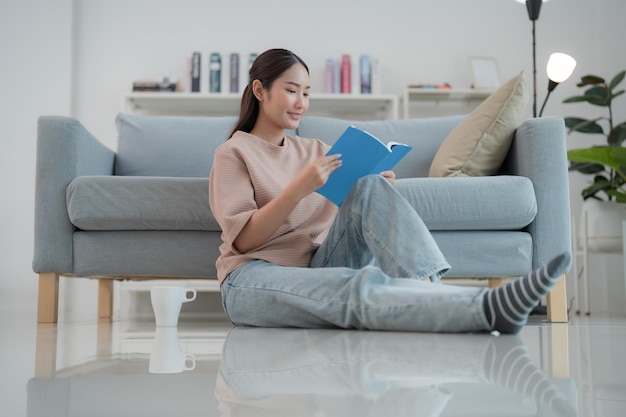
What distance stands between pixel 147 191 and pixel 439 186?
95 centimetres

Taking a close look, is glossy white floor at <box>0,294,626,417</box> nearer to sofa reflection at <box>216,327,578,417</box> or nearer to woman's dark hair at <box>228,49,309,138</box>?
sofa reflection at <box>216,327,578,417</box>

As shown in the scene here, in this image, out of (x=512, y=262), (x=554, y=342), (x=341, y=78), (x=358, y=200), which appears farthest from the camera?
(x=341, y=78)

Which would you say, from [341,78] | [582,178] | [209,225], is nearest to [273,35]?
[341,78]

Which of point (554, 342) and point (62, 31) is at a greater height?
point (62, 31)

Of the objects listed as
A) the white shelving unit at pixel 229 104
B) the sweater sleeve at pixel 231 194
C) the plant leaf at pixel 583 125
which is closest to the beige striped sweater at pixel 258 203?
the sweater sleeve at pixel 231 194

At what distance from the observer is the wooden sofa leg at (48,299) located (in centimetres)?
227

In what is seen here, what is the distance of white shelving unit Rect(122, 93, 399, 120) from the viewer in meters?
3.98

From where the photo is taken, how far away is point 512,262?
2.27m

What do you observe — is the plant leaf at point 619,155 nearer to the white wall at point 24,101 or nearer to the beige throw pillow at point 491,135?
the beige throw pillow at point 491,135

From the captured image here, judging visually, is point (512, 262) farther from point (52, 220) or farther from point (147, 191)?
point (52, 220)

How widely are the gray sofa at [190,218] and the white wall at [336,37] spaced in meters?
1.93

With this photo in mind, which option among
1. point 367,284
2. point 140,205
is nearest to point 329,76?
point 140,205

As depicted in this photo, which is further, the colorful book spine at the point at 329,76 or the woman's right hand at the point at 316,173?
the colorful book spine at the point at 329,76

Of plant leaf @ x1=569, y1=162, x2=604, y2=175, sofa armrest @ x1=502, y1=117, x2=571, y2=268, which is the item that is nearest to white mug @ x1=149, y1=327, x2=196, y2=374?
sofa armrest @ x1=502, y1=117, x2=571, y2=268
